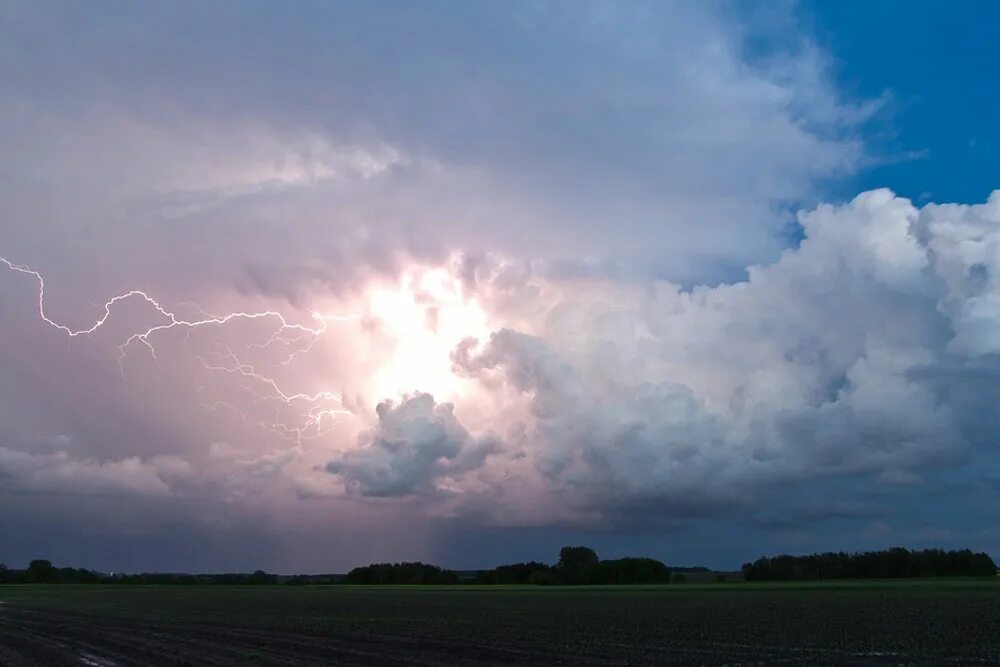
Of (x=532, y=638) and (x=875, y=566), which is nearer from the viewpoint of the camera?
(x=532, y=638)

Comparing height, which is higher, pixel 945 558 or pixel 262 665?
pixel 945 558

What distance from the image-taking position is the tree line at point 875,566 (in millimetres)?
171250

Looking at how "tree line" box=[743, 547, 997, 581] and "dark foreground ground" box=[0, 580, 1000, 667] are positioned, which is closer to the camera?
"dark foreground ground" box=[0, 580, 1000, 667]

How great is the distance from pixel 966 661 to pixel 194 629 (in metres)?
39.9

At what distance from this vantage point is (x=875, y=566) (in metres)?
177

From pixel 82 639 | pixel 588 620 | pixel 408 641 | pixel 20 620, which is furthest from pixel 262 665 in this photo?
pixel 20 620

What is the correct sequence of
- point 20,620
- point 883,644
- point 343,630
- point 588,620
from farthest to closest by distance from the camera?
point 20,620 < point 588,620 < point 343,630 < point 883,644

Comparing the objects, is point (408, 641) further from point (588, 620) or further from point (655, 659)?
point (588, 620)

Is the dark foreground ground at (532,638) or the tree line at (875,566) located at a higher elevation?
the tree line at (875,566)

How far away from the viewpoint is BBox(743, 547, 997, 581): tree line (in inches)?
6742

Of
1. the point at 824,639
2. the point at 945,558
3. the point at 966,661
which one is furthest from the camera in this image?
the point at 945,558

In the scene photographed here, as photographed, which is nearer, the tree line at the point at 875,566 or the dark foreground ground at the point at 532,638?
the dark foreground ground at the point at 532,638

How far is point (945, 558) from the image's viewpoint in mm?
172750

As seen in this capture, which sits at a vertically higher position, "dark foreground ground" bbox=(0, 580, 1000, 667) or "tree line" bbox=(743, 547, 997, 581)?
"tree line" bbox=(743, 547, 997, 581)
